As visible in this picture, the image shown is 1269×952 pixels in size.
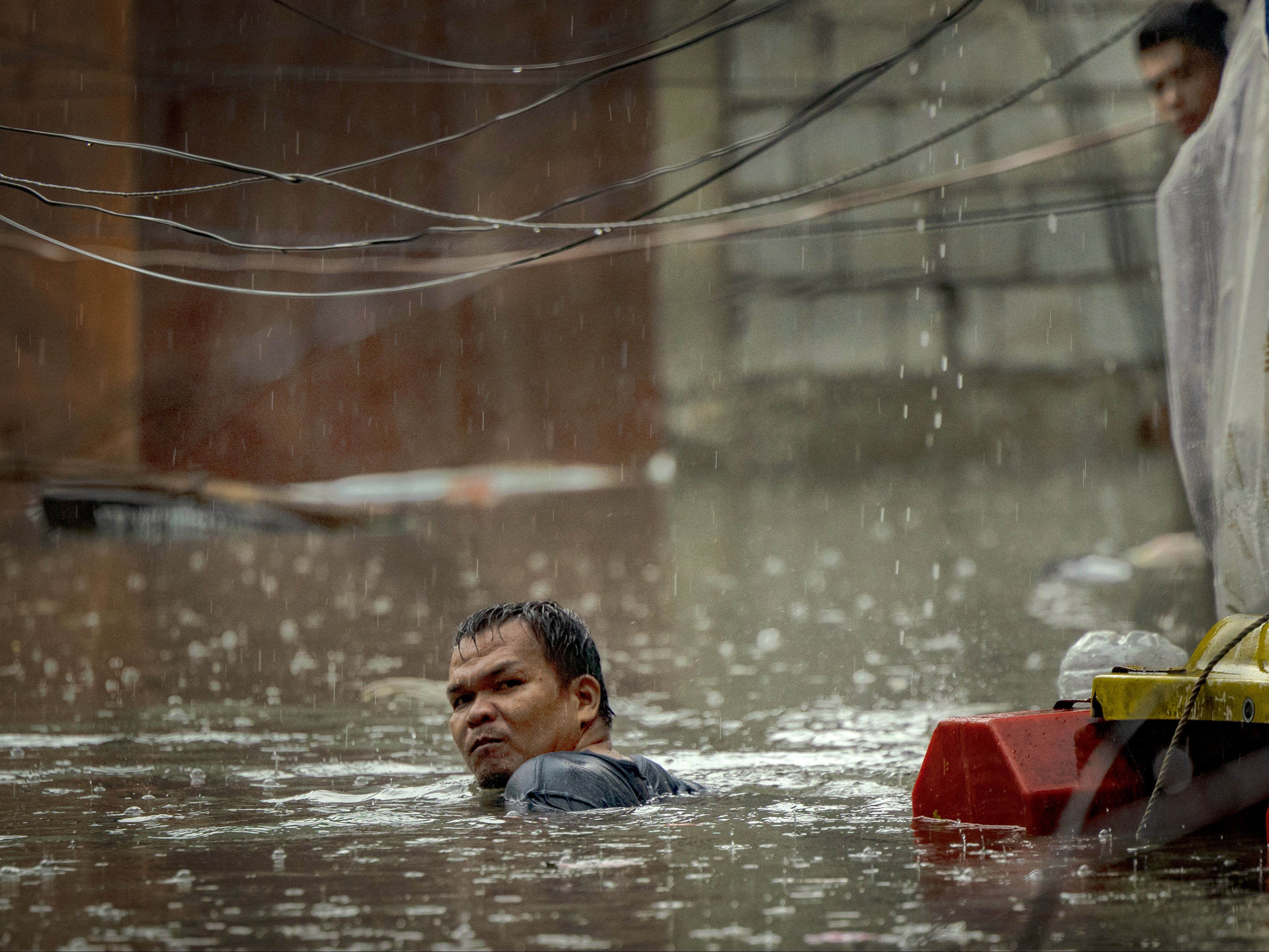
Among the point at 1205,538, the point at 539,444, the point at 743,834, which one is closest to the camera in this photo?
the point at 743,834

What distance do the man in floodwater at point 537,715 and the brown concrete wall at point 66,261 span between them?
42.6 ft

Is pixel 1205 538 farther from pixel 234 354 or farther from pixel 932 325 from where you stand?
pixel 234 354

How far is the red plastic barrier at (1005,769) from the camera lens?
3406mm

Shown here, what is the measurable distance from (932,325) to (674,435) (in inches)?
135

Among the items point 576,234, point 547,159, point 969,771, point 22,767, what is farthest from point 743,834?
point 547,159

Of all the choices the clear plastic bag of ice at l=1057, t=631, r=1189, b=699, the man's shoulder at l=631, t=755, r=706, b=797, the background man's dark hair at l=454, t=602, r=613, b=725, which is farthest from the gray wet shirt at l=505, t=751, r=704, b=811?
the clear plastic bag of ice at l=1057, t=631, r=1189, b=699

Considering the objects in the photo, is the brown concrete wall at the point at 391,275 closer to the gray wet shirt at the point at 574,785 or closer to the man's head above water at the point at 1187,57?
the man's head above water at the point at 1187,57

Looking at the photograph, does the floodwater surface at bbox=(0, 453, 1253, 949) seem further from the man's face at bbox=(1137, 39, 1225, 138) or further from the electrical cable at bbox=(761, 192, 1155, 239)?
the electrical cable at bbox=(761, 192, 1155, 239)

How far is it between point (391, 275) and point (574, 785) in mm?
14568

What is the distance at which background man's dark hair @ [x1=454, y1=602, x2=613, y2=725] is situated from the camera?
157 inches

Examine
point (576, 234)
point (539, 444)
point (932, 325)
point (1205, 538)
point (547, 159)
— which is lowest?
point (1205, 538)

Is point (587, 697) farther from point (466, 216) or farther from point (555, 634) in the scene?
point (466, 216)

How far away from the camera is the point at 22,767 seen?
15.7ft

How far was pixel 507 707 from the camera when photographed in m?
3.87
